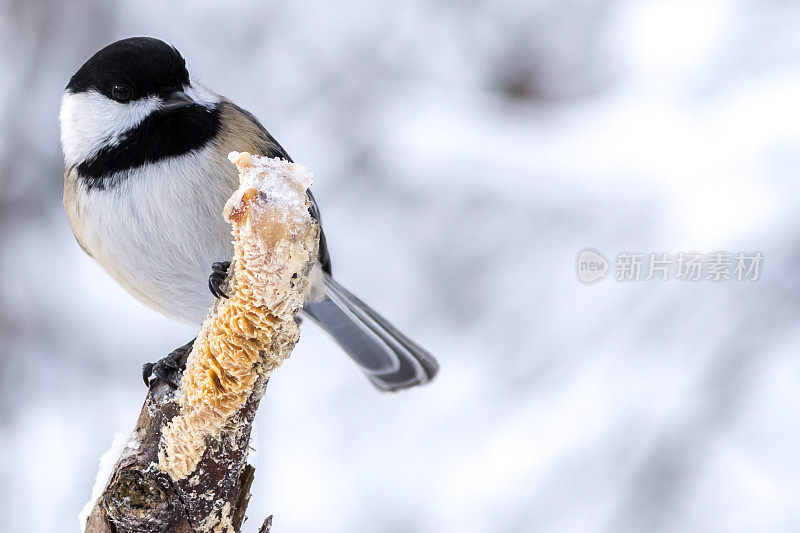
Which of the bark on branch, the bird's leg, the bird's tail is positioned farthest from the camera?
the bird's tail

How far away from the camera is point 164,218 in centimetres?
143

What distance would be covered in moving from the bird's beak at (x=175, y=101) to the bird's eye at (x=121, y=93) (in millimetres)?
81

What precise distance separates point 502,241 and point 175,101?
56.4 inches

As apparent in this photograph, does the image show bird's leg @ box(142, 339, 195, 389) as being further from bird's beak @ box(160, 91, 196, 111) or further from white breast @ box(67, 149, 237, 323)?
bird's beak @ box(160, 91, 196, 111)

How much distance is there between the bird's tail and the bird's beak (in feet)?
1.79

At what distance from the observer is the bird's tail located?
1809mm

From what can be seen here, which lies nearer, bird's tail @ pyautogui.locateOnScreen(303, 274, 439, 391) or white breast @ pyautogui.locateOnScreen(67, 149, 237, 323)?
white breast @ pyautogui.locateOnScreen(67, 149, 237, 323)

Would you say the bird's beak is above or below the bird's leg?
above

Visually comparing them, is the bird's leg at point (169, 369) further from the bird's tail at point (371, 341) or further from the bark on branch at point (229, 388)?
the bird's tail at point (371, 341)

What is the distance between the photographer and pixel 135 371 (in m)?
2.52

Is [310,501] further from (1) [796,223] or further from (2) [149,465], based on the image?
(1) [796,223]

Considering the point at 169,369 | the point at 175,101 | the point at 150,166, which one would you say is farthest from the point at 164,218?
the point at 169,369

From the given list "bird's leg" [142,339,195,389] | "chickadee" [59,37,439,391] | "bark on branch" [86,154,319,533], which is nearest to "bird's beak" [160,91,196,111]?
"chickadee" [59,37,439,391]

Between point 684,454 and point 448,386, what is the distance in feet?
2.51
